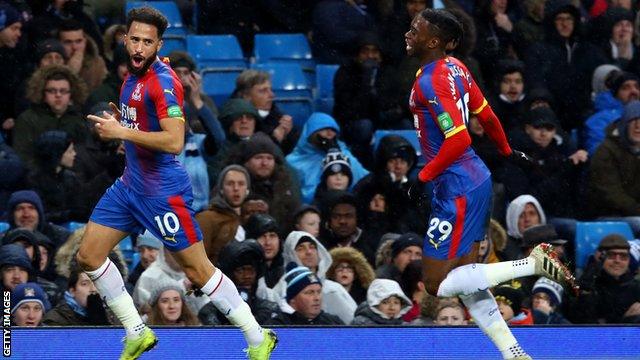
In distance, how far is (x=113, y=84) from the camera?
13.9m

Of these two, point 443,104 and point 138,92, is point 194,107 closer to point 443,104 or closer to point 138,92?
point 138,92

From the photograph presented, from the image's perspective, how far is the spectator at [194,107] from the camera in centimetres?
1369

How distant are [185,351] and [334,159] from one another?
12.7 ft

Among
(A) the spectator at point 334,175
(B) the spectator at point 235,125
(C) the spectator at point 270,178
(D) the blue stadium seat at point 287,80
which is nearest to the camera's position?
(C) the spectator at point 270,178

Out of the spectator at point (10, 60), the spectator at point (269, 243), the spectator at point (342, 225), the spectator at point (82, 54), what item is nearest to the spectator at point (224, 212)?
the spectator at point (269, 243)

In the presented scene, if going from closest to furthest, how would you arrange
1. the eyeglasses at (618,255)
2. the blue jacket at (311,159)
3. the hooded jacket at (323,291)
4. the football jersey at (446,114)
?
1. the football jersey at (446,114)
2. the hooded jacket at (323,291)
3. the eyeglasses at (618,255)
4. the blue jacket at (311,159)

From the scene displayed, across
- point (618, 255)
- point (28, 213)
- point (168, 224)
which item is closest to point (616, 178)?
point (618, 255)

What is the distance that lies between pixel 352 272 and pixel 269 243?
A: 2.12 feet

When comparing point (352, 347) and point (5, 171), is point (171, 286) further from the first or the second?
point (5, 171)

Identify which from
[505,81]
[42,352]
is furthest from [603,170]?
[42,352]

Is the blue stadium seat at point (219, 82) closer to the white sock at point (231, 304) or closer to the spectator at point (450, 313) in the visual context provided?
the spectator at point (450, 313)

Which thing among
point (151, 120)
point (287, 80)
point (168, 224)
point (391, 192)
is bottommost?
point (391, 192)

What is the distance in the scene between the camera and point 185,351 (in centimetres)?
997

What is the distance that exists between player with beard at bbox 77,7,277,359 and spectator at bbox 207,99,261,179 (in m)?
4.11
